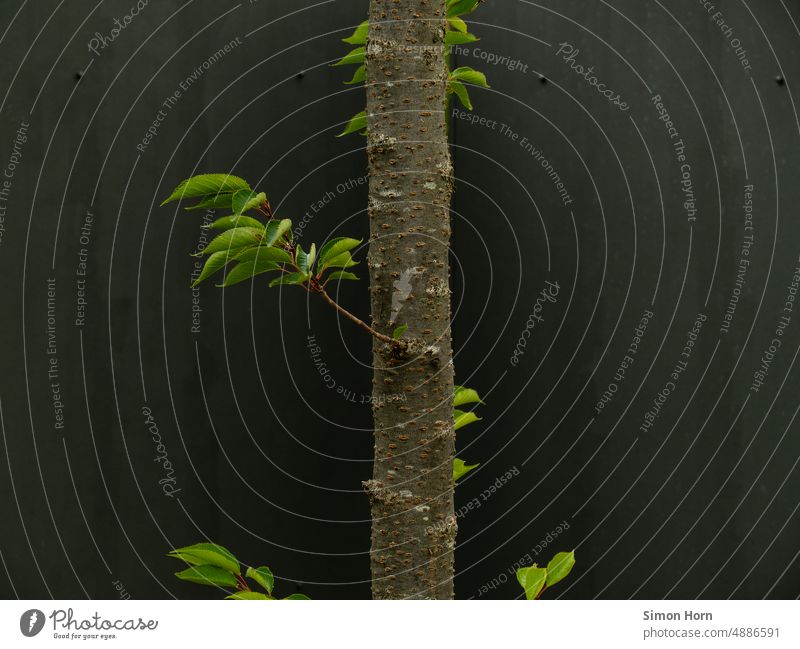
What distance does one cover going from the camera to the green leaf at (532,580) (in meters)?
1.00

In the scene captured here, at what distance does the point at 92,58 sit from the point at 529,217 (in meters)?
0.94

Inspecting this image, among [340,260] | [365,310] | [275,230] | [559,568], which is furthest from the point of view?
[365,310]

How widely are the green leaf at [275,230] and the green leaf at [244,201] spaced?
0.03m

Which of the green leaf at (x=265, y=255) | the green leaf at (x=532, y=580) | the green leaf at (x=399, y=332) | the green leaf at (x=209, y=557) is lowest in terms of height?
the green leaf at (x=532, y=580)

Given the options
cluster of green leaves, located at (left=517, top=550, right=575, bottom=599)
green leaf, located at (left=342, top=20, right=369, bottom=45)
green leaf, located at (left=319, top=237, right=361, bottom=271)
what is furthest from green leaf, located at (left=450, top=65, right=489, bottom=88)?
cluster of green leaves, located at (left=517, top=550, right=575, bottom=599)

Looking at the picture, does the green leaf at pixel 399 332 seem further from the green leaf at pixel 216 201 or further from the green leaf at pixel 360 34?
the green leaf at pixel 360 34

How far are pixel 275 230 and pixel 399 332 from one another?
183 mm

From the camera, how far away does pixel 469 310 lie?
1637 millimetres

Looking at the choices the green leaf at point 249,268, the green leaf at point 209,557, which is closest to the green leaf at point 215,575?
the green leaf at point 209,557

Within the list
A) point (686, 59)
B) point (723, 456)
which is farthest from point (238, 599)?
point (686, 59)

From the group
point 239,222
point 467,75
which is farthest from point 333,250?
point 467,75

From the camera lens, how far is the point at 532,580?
101 centimetres

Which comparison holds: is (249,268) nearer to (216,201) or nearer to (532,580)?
(216,201)

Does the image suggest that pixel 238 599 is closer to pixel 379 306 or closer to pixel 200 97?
pixel 379 306
